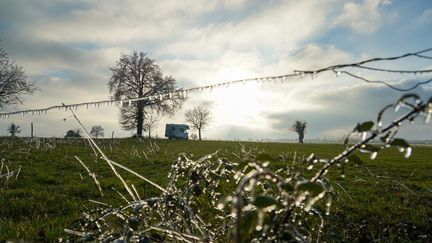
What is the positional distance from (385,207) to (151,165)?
10.5m

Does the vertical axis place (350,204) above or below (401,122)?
below

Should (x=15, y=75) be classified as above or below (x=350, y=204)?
above

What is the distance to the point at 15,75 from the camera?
45062 mm

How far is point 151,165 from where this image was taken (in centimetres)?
1609

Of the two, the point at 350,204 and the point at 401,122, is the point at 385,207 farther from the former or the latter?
the point at 401,122

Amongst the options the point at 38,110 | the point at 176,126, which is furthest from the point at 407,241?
the point at 176,126

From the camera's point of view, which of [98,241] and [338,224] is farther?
[338,224]

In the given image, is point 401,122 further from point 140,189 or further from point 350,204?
point 140,189

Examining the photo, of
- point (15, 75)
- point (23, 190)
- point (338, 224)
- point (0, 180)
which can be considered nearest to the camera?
point (338, 224)

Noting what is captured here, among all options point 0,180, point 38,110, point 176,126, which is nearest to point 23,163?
point 0,180

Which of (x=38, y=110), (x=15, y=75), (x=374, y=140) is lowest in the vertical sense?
(x=374, y=140)

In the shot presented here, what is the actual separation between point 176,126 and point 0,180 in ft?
208

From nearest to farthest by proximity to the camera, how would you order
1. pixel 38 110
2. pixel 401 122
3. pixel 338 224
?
pixel 401 122, pixel 38 110, pixel 338 224

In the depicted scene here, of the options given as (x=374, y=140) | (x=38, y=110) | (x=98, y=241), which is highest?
(x=38, y=110)
